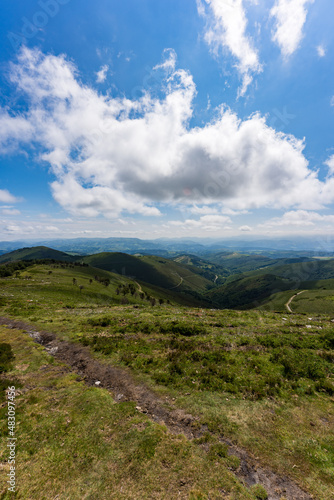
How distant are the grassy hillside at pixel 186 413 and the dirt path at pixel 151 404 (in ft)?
0.81

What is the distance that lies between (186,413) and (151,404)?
7.77 feet

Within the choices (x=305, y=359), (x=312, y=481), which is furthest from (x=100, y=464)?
(x=305, y=359)

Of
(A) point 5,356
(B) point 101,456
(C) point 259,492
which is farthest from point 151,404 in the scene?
(A) point 5,356

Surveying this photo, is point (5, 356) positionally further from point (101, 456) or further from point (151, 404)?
point (151, 404)

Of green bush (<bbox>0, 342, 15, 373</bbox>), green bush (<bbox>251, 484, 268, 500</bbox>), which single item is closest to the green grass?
green bush (<bbox>251, 484, 268, 500</bbox>)

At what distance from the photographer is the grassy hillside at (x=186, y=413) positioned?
26.3ft

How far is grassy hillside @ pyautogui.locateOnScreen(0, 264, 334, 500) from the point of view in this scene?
802cm

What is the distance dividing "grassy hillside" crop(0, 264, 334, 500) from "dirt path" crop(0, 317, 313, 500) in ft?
0.81

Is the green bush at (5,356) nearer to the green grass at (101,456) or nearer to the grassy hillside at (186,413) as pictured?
the grassy hillside at (186,413)

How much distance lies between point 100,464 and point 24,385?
9.93 meters

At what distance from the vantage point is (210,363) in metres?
16.6

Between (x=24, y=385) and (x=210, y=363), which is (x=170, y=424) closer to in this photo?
(x=210, y=363)

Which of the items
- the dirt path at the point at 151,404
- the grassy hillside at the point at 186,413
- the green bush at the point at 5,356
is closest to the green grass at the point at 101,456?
the grassy hillside at the point at 186,413

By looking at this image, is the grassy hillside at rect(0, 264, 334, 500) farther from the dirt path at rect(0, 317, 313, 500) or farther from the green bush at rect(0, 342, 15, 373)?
the green bush at rect(0, 342, 15, 373)
